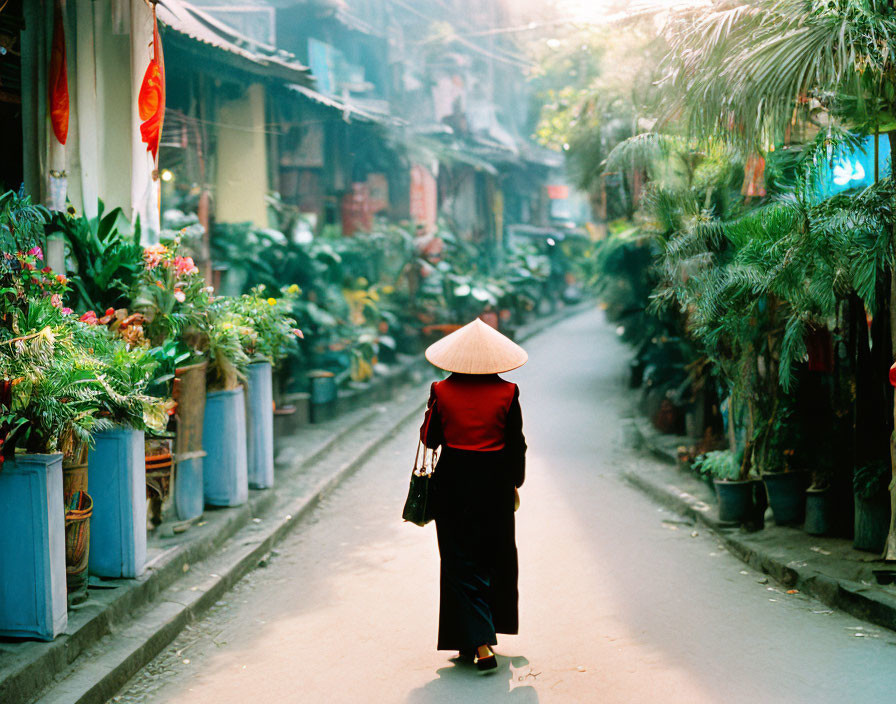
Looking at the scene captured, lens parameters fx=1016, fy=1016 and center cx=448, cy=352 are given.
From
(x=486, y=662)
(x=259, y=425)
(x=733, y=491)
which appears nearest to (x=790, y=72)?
(x=733, y=491)

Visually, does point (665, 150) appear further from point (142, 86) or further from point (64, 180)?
point (64, 180)

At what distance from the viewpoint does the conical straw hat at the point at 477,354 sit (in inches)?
223

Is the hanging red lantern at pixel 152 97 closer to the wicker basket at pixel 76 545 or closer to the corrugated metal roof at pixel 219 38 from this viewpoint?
the corrugated metal roof at pixel 219 38

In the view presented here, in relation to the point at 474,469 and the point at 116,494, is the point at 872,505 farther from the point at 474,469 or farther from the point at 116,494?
the point at 116,494

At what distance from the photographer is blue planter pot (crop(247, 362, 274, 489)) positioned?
32.2 ft

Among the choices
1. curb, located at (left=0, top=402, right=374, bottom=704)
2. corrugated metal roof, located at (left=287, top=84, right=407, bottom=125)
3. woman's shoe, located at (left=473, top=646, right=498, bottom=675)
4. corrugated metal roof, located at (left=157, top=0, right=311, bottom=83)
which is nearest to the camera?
curb, located at (left=0, top=402, right=374, bottom=704)

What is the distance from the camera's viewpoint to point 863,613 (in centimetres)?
653

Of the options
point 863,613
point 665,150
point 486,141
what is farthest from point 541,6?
point 863,613

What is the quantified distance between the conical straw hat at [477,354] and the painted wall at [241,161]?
9.91 metres

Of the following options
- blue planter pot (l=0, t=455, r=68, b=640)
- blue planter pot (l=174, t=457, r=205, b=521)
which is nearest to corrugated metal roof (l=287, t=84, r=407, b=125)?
blue planter pot (l=174, t=457, r=205, b=521)

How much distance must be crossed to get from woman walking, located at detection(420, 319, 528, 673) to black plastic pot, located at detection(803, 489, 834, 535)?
11.5ft

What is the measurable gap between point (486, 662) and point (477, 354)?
169cm

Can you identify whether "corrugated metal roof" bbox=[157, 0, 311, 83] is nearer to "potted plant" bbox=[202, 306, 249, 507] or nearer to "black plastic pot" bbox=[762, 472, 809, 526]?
"potted plant" bbox=[202, 306, 249, 507]

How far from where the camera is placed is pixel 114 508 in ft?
21.6
